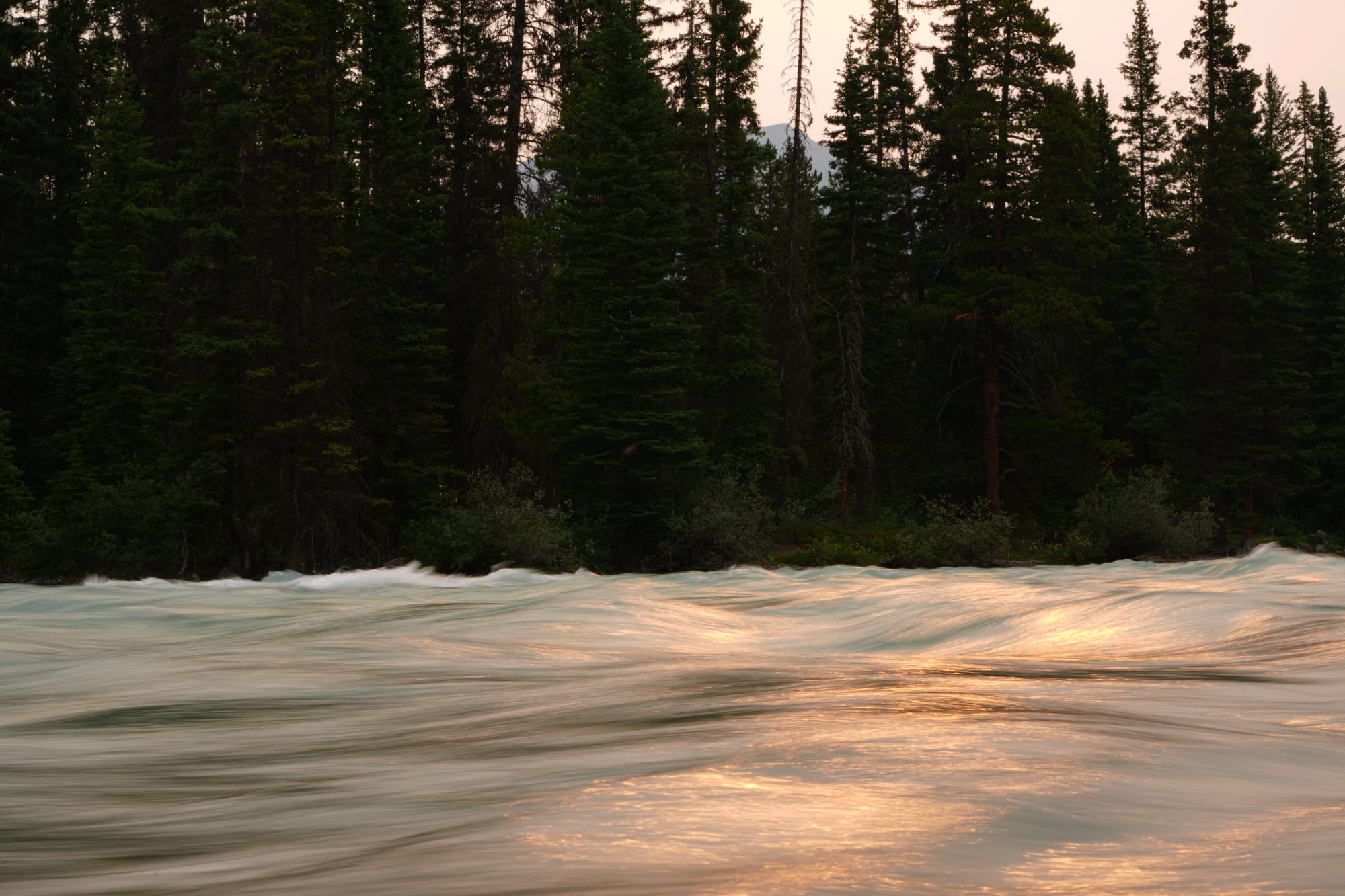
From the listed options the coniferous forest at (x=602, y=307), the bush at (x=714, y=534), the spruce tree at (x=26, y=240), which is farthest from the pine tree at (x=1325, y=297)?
the spruce tree at (x=26, y=240)

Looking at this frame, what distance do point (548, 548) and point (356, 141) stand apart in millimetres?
21548

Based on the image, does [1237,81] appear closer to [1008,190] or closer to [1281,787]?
[1008,190]

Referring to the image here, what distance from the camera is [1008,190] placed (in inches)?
1330

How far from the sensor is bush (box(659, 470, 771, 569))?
2538 cm

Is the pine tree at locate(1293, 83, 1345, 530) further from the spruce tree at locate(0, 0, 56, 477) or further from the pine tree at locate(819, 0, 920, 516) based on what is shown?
the spruce tree at locate(0, 0, 56, 477)

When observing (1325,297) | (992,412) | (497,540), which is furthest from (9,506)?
(1325,297)

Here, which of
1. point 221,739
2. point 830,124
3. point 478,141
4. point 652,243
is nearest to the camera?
point 221,739

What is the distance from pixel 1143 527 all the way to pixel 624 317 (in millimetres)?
12875

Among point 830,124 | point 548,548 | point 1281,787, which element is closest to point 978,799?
point 1281,787

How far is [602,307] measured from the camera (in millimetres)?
28016

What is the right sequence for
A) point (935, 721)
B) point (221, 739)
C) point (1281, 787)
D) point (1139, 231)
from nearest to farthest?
point (1281, 787)
point (935, 721)
point (221, 739)
point (1139, 231)

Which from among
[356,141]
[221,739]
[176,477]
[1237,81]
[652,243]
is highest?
[1237,81]

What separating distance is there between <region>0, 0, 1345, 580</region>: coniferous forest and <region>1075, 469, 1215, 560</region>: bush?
7 centimetres

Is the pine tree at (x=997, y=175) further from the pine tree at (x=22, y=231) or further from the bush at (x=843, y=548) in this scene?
the pine tree at (x=22, y=231)
